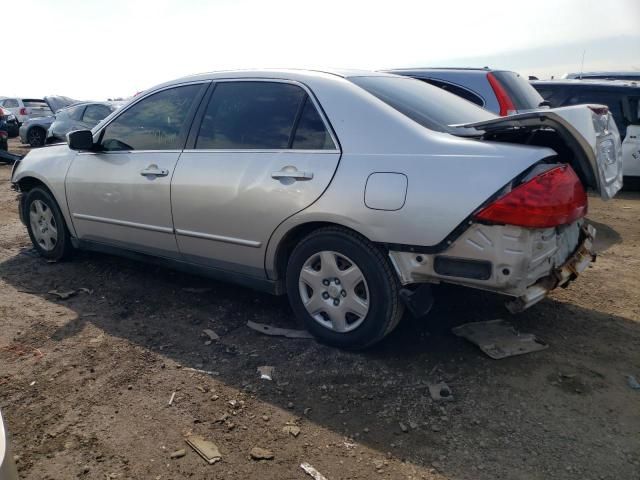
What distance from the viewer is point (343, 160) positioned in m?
3.08

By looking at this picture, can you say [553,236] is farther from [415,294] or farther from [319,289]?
[319,289]

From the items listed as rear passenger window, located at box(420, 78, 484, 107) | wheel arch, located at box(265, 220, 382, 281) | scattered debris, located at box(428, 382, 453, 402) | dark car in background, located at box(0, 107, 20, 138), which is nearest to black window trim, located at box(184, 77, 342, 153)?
wheel arch, located at box(265, 220, 382, 281)

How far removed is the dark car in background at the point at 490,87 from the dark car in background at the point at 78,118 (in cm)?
903

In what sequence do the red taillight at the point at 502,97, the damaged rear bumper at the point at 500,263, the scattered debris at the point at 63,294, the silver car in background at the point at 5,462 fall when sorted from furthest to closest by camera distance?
the red taillight at the point at 502,97 < the scattered debris at the point at 63,294 < the damaged rear bumper at the point at 500,263 < the silver car in background at the point at 5,462

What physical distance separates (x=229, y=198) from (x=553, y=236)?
2.01 metres

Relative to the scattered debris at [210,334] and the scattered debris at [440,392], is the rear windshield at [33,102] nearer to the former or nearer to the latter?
the scattered debris at [210,334]

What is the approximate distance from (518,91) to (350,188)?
390cm

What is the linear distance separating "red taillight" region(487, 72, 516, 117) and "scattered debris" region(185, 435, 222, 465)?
458cm

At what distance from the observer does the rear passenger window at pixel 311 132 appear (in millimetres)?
3229

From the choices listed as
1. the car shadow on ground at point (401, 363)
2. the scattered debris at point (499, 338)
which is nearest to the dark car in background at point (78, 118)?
the car shadow on ground at point (401, 363)

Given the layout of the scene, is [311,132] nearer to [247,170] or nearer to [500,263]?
[247,170]

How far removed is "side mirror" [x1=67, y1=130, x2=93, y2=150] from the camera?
14.3 feet

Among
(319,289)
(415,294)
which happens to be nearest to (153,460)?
(319,289)

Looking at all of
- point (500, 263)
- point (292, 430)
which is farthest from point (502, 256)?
point (292, 430)
